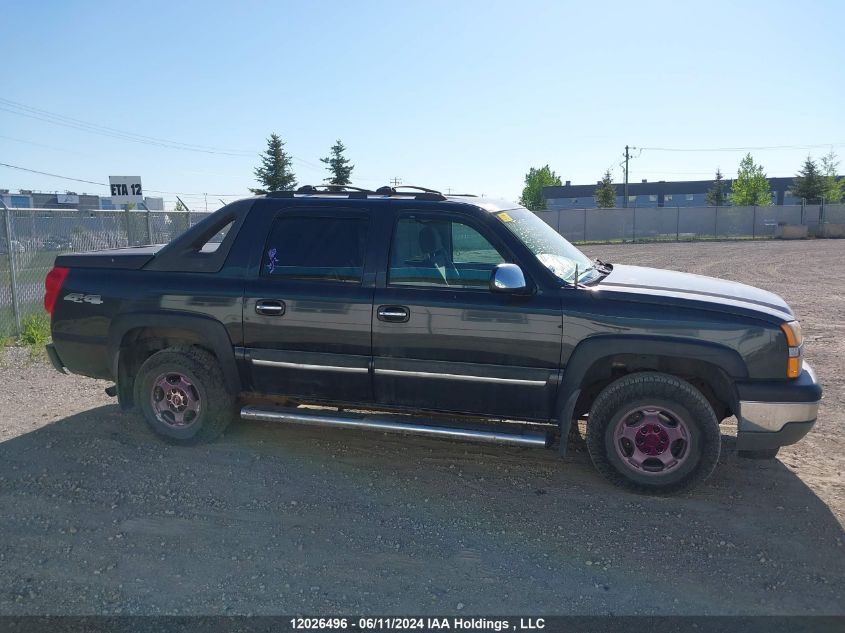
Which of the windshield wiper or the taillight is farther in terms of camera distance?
the taillight

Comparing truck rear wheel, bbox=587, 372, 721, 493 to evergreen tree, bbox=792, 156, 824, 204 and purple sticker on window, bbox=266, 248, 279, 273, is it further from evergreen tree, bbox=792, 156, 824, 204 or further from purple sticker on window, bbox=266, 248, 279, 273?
evergreen tree, bbox=792, 156, 824, 204

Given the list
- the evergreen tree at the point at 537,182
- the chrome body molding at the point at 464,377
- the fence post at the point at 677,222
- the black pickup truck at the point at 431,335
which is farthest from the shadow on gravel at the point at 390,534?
the evergreen tree at the point at 537,182

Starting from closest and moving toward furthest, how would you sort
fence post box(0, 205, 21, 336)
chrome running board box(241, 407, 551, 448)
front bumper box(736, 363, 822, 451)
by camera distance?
front bumper box(736, 363, 822, 451) → chrome running board box(241, 407, 551, 448) → fence post box(0, 205, 21, 336)

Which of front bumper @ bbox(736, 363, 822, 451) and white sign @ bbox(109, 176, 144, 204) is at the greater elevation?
white sign @ bbox(109, 176, 144, 204)

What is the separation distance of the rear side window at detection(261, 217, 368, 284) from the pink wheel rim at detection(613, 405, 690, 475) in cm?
202

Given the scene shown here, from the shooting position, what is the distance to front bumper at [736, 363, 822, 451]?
403 cm

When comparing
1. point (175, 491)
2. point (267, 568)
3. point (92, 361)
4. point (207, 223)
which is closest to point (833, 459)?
point (267, 568)

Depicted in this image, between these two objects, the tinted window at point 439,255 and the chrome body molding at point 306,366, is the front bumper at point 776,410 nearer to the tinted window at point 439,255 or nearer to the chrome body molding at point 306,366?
the tinted window at point 439,255

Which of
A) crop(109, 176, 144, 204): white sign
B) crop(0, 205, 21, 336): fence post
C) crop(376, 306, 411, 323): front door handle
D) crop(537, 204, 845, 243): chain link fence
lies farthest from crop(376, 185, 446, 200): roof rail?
crop(537, 204, 845, 243): chain link fence

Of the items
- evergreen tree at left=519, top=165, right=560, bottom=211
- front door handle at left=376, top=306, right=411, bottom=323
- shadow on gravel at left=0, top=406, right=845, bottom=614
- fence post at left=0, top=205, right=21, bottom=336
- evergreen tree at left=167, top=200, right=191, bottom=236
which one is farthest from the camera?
evergreen tree at left=519, top=165, right=560, bottom=211

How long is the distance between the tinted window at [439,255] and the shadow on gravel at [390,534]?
4.44ft

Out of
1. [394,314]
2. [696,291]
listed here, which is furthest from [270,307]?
[696,291]

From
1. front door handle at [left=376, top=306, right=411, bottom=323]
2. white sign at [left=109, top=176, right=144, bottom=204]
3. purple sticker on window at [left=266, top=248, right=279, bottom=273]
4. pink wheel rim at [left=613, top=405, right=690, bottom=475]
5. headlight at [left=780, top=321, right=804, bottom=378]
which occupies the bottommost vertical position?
pink wheel rim at [left=613, top=405, right=690, bottom=475]

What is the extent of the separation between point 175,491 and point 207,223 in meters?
1.99
